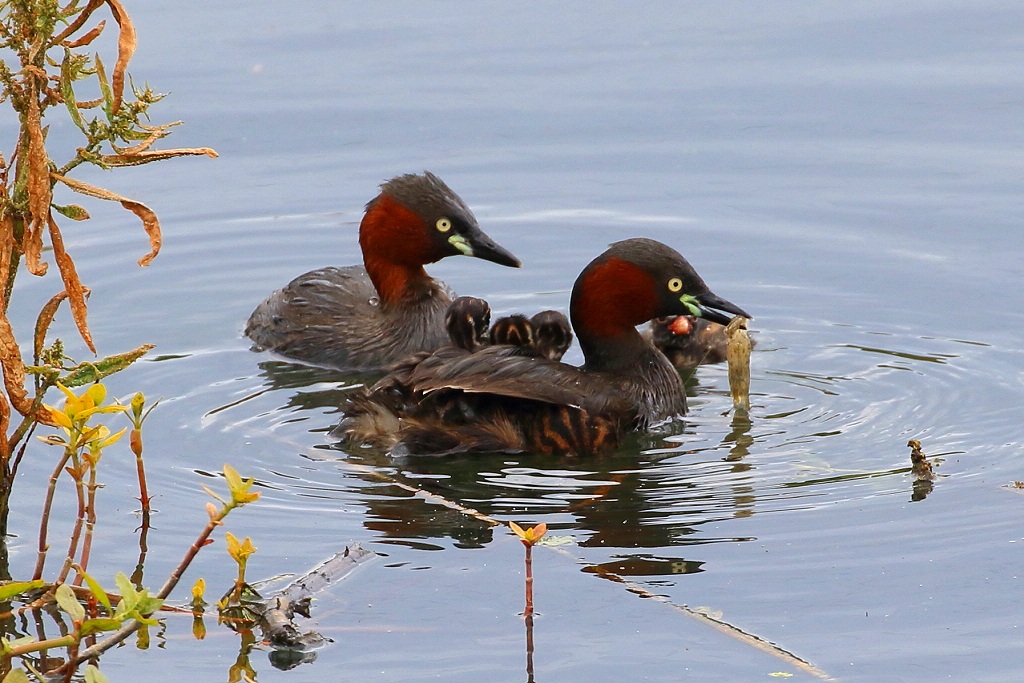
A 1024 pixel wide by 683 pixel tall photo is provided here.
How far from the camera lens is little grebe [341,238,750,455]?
7.94 meters

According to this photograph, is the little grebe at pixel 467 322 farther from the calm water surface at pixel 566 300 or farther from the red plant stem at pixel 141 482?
the red plant stem at pixel 141 482

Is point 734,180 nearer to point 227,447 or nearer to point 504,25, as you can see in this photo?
point 504,25

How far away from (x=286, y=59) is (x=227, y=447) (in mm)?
6088

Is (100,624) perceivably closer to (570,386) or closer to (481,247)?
(570,386)

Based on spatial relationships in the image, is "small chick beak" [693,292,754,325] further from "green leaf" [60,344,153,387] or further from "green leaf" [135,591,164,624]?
"green leaf" [135,591,164,624]

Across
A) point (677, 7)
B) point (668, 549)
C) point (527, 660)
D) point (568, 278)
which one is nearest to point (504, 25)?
point (677, 7)

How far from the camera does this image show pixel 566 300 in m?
10.2

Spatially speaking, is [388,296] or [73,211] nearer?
[73,211]

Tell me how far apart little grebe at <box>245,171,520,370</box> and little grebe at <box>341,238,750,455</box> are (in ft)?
3.53

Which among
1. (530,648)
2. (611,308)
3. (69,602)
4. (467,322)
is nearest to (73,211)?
(69,602)

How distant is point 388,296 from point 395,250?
0.92 feet

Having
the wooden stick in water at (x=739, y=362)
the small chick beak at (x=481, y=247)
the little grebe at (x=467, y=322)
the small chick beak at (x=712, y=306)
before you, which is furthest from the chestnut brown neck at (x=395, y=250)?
the wooden stick in water at (x=739, y=362)

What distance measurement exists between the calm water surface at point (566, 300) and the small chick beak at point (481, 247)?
1.65 ft

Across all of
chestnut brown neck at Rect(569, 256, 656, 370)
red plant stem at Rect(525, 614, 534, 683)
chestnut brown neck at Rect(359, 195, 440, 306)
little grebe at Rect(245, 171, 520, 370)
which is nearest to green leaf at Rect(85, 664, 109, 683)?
red plant stem at Rect(525, 614, 534, 683)
